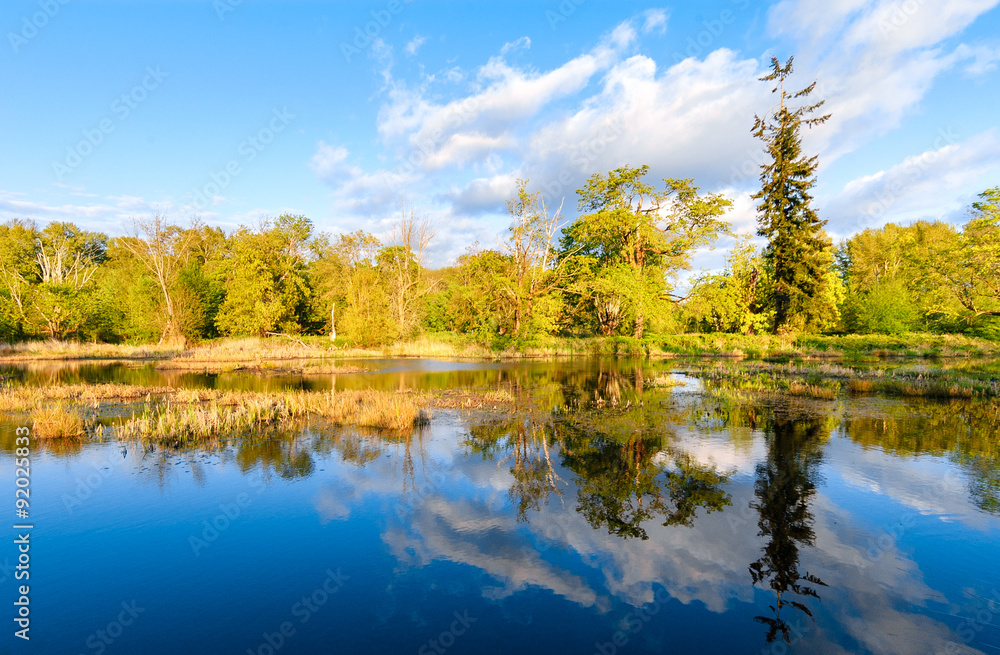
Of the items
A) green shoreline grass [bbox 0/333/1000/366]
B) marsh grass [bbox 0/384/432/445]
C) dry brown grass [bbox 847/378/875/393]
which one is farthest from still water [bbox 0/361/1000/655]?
green shoreline grass [bbox 0/333/1000/366]

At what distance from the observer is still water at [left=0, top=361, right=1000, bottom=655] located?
5320mm

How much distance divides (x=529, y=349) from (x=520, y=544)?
39130mm

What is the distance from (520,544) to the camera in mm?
7359

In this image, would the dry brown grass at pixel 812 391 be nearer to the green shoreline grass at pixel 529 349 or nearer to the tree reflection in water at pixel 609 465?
the tree reflection in water at pixel 609 465

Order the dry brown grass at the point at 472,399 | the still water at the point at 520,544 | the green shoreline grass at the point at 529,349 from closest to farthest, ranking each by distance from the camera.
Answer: the still water at the point at 520,544 < the dry brown grass at the point at 472,399 < the green shoreline grass at the point at 529,349

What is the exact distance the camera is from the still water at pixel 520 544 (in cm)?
532

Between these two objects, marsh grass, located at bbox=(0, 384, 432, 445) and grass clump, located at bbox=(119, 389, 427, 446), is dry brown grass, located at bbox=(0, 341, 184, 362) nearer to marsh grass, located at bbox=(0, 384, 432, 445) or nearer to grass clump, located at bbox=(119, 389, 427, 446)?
marsh grass, located at bbox=(0, 384, 432, 445)

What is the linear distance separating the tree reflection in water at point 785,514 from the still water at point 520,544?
4cm

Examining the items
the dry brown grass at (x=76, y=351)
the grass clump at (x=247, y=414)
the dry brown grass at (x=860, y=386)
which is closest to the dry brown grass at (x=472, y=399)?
the grass clump at (x=247, y=414)

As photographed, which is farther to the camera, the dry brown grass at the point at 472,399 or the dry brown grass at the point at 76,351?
the dry brown grass at the point at 76,351

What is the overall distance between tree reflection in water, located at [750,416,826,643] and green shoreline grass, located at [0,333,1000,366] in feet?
105

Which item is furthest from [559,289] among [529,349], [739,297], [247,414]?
[247,414]

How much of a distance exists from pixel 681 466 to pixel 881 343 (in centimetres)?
4773

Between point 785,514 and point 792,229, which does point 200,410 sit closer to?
point 785,514
